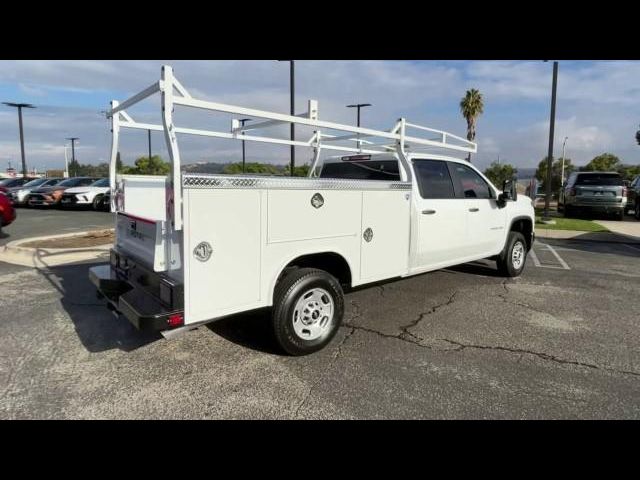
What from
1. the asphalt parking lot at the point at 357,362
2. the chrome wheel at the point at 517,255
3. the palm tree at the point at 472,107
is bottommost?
the asphalt parking lot at the point at 357,362

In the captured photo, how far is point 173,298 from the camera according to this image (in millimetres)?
3227

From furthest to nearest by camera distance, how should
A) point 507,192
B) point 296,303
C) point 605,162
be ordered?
point 605,162, point 507,192, point 296,303

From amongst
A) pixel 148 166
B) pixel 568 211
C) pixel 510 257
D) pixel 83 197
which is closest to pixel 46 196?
pixel 83 197

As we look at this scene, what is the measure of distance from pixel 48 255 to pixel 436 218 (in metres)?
6.96

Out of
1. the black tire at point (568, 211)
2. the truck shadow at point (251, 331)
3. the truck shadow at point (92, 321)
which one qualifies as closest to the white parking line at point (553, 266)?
the truck shadow at point (251, 331)

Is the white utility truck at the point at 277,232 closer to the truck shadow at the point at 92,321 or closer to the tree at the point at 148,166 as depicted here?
the truck shadow at the point at 92,321

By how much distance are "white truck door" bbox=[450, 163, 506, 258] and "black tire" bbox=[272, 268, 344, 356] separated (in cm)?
275

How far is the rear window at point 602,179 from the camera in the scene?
1655cm

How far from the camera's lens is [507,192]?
6562 millimetres

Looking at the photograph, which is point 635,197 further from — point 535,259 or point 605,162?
point 605,162

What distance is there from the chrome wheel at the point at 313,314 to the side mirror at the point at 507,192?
3.73 metres

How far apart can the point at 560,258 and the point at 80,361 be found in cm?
881
